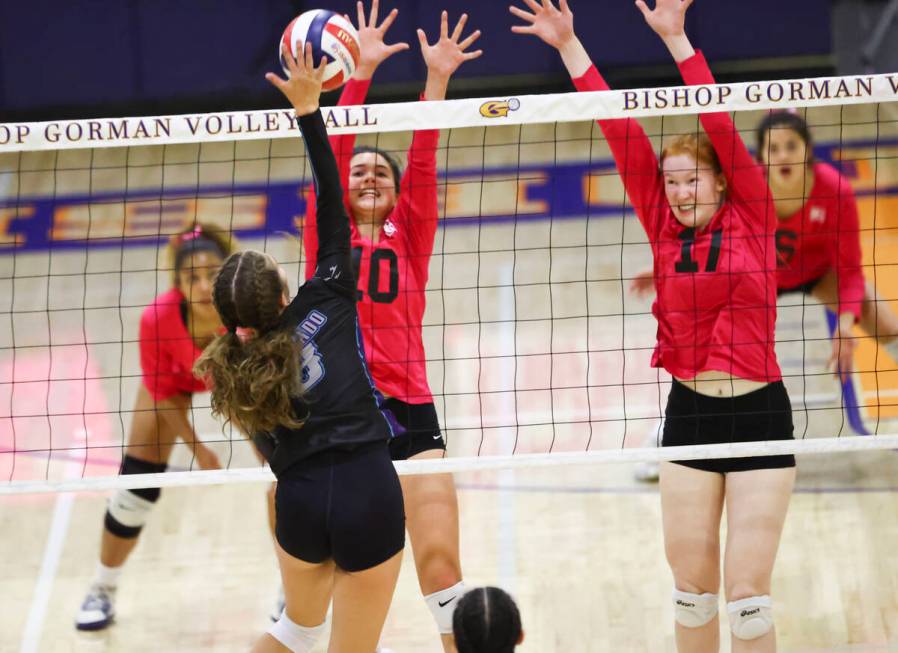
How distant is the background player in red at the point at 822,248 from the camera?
588cm

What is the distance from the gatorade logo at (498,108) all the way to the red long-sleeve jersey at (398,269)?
1.07 ft

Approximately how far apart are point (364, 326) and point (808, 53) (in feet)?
27.0

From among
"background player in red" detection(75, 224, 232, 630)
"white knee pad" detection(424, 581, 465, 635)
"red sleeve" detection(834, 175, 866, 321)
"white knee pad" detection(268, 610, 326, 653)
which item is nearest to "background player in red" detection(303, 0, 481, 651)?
"white knee pad" detection(424, 581, 465, 635)

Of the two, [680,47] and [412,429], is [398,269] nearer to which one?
[412,429]

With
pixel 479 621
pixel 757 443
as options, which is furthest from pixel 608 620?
pixel 479 621

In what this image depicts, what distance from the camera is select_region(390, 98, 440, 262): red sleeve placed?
4570 mm

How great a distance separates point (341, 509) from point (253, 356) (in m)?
0.51

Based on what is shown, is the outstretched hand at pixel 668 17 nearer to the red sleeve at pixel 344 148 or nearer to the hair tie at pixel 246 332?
the red sleeve at pixel 344 148

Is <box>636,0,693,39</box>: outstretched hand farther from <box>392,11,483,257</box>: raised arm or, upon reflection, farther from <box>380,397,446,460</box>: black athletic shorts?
<box>380,397,446,460</box>: black athletic shorts

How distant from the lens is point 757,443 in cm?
408

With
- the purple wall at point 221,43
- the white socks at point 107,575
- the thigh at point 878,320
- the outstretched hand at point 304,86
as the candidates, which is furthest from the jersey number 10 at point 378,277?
the purple wall at point 221,43

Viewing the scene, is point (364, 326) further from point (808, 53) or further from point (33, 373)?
point (808, 53)

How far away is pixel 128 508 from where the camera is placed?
5.53 m

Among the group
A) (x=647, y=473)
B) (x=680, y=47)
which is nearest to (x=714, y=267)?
(x=680, y=47)
